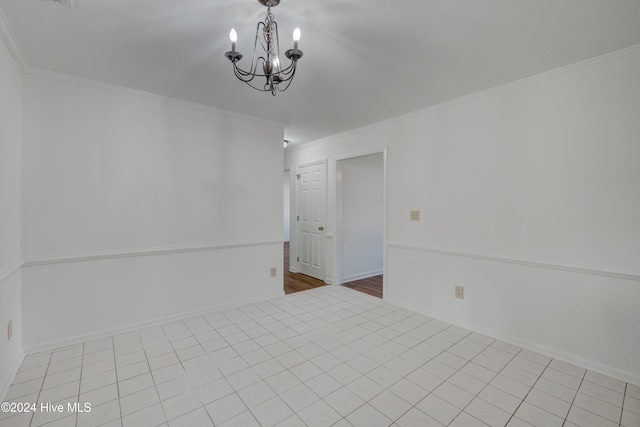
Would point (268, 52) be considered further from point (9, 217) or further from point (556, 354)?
point (556, 354)

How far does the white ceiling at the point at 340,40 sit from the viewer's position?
158 centimetres

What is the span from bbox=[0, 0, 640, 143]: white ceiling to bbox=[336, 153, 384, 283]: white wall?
6.31ft

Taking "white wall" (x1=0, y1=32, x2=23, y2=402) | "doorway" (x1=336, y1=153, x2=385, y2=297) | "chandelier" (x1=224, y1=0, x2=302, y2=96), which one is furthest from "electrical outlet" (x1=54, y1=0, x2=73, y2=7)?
"doorway" (x1=336, y1=153, x2=385, y2=297)

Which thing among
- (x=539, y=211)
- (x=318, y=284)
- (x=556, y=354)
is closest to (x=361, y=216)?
(x=318, y=284)

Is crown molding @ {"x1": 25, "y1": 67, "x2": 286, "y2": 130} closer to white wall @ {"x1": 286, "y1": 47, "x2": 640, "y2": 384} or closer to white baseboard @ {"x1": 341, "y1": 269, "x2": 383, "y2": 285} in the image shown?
white wall @ {"x1": 286, "y1": 47, "x2": 640, "y2": 384}

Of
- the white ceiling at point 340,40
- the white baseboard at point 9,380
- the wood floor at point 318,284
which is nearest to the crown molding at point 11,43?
the white ceiling at point 340,40

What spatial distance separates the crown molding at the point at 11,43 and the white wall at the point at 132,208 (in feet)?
0.54

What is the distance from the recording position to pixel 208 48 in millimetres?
1979

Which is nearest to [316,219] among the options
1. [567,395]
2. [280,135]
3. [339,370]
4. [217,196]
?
[280,135]

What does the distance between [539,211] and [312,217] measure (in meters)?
3.20

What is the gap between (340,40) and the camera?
1868mm

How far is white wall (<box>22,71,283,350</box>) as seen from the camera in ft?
7.73

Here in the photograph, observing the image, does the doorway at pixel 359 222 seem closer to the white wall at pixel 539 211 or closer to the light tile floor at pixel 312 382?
the white wall at pixel 539 211

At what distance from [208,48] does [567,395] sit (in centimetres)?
347
